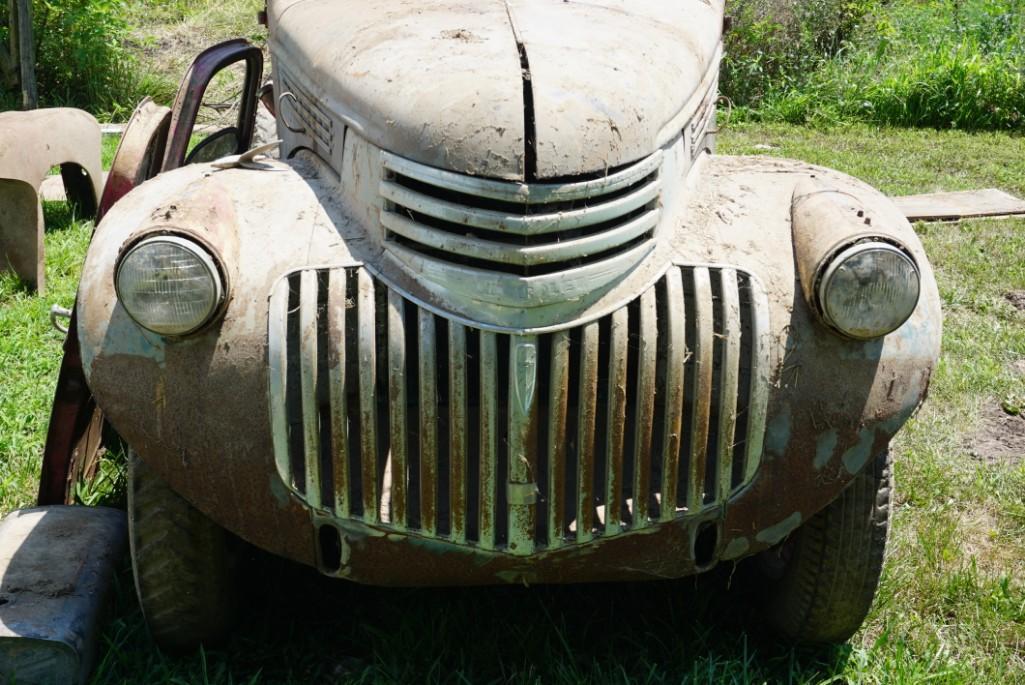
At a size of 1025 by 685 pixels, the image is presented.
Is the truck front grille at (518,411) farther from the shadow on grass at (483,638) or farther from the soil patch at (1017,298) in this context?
the soil patch at (1017,298)

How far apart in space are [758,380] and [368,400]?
81cm

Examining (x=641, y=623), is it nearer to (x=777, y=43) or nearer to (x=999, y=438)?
(x=999, y=438)

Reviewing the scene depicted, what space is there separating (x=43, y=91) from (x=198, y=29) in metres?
2.47

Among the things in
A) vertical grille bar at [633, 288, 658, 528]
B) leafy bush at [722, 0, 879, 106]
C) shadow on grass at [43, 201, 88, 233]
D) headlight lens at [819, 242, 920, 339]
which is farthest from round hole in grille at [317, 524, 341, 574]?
leafy bush at [722, 0, 879, 106]

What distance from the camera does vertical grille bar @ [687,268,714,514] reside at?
237 centimetres

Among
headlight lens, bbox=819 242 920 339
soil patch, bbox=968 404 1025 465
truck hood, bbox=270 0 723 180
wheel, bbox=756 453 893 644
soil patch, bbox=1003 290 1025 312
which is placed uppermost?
truck hood, bbox=270 0 723 180

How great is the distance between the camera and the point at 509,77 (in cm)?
240

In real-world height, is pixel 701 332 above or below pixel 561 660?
above

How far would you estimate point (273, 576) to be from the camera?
322 centimetres

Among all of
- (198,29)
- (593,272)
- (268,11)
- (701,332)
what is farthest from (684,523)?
(198,29)

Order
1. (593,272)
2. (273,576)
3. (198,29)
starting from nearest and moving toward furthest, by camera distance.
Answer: (593,272)
(273,576)
(198,29)

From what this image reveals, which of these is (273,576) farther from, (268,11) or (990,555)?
(990,555)

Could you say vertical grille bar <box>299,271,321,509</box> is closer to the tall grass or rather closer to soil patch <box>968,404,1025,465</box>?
soil patch <box>968,404,1025,465</box>

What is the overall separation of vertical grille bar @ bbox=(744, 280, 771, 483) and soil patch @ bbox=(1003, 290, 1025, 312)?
363 cm
